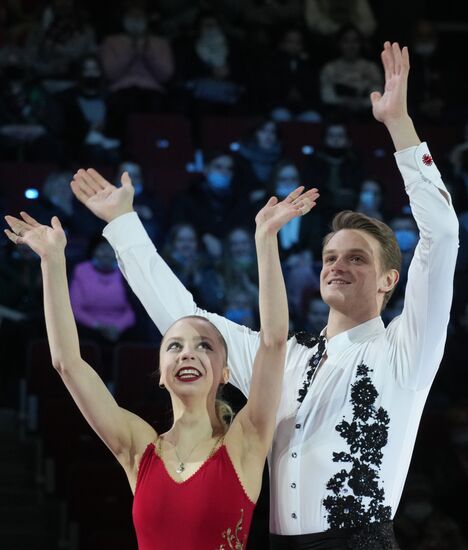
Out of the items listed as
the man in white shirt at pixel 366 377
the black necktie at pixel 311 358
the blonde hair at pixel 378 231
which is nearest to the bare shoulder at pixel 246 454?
the man in white shirt at pixel 366 377

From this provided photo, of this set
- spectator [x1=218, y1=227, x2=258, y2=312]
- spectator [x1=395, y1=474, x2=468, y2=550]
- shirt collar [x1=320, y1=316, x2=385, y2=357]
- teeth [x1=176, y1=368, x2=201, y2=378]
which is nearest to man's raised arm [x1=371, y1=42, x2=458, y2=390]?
shirt collar [x1=320, y1=316, x2=385, y2=357]

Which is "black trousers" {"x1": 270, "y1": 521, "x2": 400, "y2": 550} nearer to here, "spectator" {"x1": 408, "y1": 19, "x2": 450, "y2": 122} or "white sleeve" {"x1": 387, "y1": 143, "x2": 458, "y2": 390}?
"white sleeve" {"x1": 387, "y1": 143, "x2": 458, "y2": 390}

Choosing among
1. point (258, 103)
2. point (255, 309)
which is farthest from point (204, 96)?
point (255, 309)

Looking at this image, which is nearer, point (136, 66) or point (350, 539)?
point (350, 539)

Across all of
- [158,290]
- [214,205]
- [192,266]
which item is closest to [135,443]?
[158,290]

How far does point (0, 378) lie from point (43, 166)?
1778 mm

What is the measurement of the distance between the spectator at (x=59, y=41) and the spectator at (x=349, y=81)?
1.91 m

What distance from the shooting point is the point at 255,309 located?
7027mm

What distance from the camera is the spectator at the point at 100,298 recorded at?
6.70 metres

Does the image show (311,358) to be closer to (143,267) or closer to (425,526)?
(143,267)

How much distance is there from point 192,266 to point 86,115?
1.80 meters

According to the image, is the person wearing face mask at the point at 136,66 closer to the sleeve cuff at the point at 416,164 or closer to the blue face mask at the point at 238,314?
the blue face mask at the point at 238,314

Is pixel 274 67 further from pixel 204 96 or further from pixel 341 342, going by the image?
pixel 341 342

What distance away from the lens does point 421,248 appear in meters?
3.08
